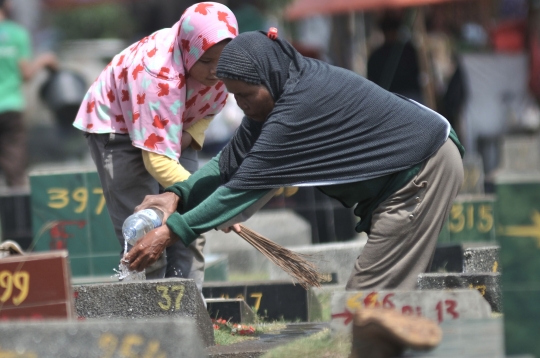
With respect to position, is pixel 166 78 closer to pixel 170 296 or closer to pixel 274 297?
pixel 170 296

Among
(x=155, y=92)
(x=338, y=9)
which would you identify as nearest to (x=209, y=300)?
(x=155, y=92)

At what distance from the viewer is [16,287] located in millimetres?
3746

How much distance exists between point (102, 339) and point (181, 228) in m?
0.87

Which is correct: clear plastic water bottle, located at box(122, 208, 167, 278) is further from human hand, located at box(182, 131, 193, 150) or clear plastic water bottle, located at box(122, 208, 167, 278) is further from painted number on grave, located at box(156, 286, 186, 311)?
human hand, located at box(182, 131, 193, 150)

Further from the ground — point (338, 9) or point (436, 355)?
point (338, 9)

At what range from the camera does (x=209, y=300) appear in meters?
5.21

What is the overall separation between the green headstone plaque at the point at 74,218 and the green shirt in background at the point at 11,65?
9.07 feet

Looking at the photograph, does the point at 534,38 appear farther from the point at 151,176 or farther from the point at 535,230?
the point at 535,230

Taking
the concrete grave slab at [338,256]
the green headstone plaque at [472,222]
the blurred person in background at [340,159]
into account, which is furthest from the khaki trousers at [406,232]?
the green headstone plaque at [472,222]

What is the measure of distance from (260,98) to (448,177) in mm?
873

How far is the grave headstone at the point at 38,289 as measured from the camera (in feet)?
12.1

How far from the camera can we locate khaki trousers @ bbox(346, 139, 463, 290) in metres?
4.14

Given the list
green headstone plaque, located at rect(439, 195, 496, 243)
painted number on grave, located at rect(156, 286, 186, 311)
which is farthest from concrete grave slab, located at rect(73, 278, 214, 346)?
green headstone plaque, located at rect(439, 195, 496, 243)

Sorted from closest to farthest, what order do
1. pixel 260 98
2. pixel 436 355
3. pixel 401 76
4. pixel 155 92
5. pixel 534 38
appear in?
pixel 436 355 → pixel 260 98 → pixel 155 92 → pixel 401 76 → pixel 534 38
